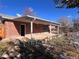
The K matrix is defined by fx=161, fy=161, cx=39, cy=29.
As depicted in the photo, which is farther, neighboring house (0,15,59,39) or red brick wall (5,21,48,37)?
red brick wall (5,21,48,37)

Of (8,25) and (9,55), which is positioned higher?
(8,25)

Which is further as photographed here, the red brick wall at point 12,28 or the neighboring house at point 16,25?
the red brick wall at point 12,28

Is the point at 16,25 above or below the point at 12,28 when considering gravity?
above

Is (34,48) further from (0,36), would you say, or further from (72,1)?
(0,36)

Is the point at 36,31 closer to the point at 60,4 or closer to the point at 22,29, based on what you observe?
the point at 22,29

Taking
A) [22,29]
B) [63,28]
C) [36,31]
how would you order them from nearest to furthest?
[22,29] → [36,31] → [63,28]

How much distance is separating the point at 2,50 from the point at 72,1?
23.4 feet

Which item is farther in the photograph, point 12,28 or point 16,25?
point 16,25

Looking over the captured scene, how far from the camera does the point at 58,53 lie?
12.0m

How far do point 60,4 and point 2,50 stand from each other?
6453 mm

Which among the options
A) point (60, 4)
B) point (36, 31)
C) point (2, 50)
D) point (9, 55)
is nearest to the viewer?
point (60, 4)

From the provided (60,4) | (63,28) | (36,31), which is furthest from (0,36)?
(63,28)

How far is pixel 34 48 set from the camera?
40.3ft

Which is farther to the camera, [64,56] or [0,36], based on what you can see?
[0,36]
